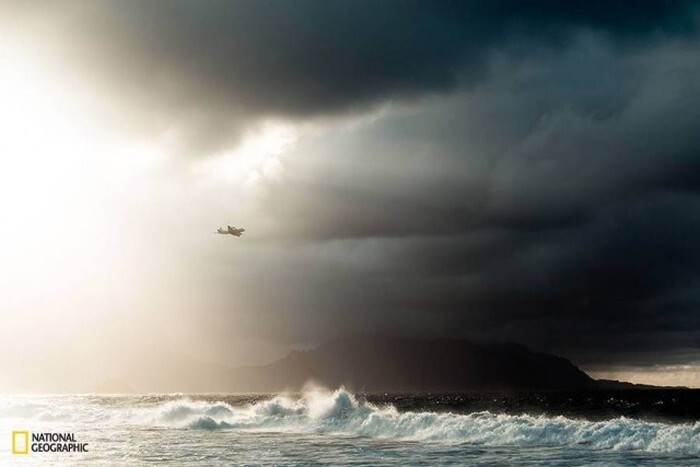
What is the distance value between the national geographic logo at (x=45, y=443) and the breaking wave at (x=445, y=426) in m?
21.0

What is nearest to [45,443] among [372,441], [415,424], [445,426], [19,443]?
[19,443]

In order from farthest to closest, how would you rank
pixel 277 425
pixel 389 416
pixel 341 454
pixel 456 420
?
1. pixel 277 425
2. pixel 389 416
3. pixel 456 420
4. pixel 341 454

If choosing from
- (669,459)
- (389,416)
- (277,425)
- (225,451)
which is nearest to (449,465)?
(669,459)

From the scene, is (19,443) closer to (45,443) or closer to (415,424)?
(45,443)

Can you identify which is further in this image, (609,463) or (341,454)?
(341,454)

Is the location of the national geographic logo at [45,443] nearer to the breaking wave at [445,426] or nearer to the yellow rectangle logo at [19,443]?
the yellow rectangle logo at [19,443]

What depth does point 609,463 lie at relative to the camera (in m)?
46.5

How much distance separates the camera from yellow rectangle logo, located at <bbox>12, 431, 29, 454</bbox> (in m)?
55.0

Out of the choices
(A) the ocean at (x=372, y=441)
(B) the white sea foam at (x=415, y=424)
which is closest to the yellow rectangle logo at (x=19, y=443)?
(A) the ocean at (x=372, y=441)

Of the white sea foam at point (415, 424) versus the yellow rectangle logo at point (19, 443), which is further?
Answer: the white sea foam at point (415, 424)

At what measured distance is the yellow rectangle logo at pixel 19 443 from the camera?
2165 inches

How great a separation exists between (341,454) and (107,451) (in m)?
18.4

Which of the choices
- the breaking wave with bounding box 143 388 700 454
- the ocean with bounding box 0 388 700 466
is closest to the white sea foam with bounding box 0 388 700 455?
the breaking wave with bounding box 143 388 700 454

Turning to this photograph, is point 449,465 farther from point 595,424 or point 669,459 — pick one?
point 595,424
